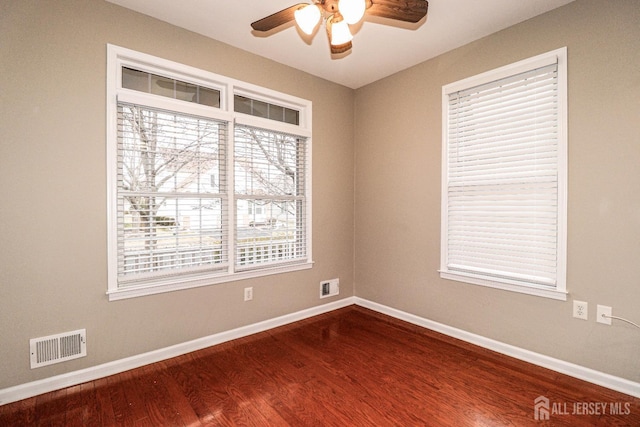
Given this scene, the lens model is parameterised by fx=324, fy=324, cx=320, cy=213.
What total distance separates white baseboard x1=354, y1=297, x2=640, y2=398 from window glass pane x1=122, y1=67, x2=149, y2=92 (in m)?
3.13

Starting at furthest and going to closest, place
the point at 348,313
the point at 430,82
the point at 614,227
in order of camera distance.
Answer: the point at 348,313 < the point at 430,82 < the point at 614,227

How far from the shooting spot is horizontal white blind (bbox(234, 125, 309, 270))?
3.03 m

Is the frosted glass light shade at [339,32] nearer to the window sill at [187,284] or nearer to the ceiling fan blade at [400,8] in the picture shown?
the ceiling fan blade at [400,8]

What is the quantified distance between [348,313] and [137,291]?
7.04 ft

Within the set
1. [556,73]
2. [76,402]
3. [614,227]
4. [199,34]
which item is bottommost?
[76,402]

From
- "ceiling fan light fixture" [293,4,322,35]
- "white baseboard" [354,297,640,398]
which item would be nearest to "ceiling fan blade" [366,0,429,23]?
"ceiling fan light fixture" [293,4,322,35]

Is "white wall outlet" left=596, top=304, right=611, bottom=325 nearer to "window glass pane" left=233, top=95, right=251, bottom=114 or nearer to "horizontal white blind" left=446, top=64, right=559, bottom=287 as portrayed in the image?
"horizontal white blind" left=446, top=64, right=559, bottom=287

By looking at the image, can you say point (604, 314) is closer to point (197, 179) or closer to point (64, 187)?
point (197, 179)

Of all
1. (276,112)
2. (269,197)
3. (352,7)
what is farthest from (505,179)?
(276,112)

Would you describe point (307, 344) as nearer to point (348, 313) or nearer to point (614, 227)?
point (348, 313)

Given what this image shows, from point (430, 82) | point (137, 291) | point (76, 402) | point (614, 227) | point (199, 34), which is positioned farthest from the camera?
point (430, 82)

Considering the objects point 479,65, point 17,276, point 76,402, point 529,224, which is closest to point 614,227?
point 529,224

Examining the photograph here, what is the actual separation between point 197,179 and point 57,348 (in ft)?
4.93

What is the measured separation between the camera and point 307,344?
2.85 meters
